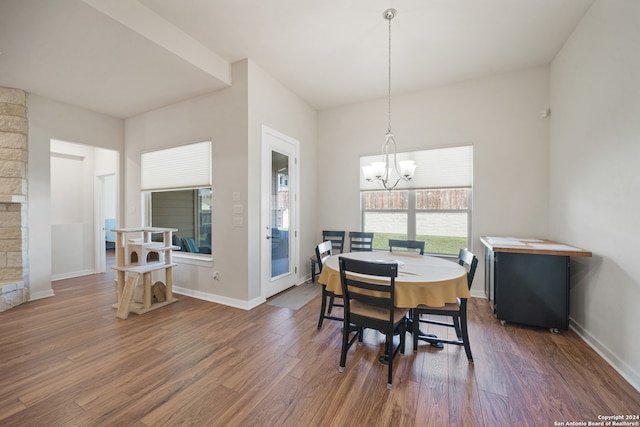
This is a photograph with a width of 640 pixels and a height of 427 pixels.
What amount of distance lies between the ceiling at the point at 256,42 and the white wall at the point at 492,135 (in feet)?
0.91

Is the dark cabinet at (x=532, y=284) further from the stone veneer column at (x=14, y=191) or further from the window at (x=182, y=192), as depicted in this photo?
the stone veneer column at (x=14, y=191)

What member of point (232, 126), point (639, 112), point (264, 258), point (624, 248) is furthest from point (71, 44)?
point (624, 248)

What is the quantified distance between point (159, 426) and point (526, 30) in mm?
4835

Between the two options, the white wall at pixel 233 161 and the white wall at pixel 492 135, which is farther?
the white wall at pixel 492 135

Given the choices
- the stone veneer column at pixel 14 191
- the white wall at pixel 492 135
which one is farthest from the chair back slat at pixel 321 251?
the stone veneer column at pixel 14 191

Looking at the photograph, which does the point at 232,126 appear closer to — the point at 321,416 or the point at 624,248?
the point at 321,416

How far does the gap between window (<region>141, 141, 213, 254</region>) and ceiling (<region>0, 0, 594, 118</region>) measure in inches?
33.9

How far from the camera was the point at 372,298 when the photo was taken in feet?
6.39

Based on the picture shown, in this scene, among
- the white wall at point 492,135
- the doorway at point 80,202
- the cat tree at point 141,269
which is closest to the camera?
the cat tree at point 141,269

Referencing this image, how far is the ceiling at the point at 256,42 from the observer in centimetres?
240

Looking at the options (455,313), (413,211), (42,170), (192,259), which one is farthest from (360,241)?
Result: (42,170)

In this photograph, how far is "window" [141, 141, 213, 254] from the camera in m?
3.77

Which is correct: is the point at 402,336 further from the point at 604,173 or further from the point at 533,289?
the point at 604,173

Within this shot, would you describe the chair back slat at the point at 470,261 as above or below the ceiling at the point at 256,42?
below
